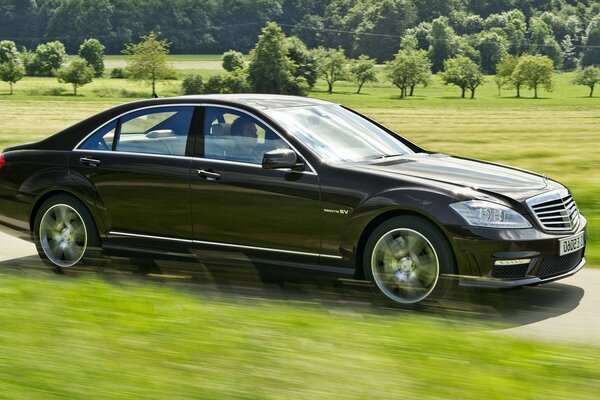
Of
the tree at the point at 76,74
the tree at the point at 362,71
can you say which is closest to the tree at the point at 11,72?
the tree at the point at 76,74

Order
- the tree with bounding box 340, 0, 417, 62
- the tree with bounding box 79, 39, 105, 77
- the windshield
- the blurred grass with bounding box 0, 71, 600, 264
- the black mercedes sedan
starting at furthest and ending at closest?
the tree with bounding box 340, 0, 417, 62 < the tree with bounding box 79, 39, 105, 77 < the blurred grass with bounding box 0, 71, 600, 264 < the windshield < the black mercedes sedan

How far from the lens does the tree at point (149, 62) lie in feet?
384

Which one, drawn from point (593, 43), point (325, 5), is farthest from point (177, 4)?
point (593, 43)

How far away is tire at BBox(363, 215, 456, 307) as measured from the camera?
22.3 ft

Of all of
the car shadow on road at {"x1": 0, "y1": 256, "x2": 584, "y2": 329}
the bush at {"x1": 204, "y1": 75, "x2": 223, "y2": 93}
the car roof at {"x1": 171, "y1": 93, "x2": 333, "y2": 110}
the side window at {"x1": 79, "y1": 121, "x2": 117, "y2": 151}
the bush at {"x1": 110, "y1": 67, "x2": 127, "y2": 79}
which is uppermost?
the car roof at {"x1": 171, "y1": 93, "x2": 333, "y2": 110}

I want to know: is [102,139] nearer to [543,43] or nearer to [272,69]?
[272,69]

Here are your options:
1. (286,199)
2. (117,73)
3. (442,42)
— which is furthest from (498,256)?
(442,42)

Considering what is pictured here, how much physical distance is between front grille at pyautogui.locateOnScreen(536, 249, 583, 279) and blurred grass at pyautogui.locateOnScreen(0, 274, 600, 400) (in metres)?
1.70

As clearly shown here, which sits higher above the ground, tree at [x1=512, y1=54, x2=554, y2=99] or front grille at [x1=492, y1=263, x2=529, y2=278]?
front grille at [x1=492, y1=263, x2=529, y2=278]

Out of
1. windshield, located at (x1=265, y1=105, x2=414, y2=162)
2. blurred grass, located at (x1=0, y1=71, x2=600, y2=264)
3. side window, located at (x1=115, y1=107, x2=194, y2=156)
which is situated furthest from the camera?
blurred grass, located at (x1=0, y1=71, x2=600, y2=264)

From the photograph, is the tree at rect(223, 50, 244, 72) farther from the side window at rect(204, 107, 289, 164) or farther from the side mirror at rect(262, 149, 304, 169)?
the side mirror at rect(262, 149, 304, 169)

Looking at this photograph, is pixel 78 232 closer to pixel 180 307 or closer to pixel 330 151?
pixel 330 151

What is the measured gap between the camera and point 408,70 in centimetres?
13962

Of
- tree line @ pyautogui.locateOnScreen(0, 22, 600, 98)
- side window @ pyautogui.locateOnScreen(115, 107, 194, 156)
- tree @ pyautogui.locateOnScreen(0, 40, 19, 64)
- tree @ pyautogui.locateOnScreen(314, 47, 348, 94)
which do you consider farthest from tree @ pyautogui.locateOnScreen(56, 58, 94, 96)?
side window @ pyautogui.locateOnScreen(115, 107, 194, 156)
